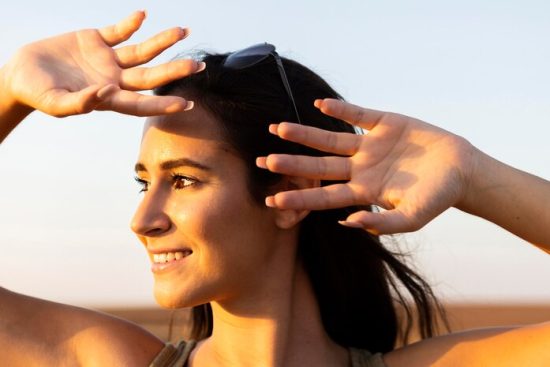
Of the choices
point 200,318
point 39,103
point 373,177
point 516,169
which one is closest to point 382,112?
point 373,177

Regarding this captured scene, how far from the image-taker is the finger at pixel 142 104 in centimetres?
405

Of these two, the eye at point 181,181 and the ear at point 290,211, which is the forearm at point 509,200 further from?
the eye at point 181,181

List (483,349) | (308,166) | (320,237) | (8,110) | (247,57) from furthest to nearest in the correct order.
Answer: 1. (320,237)
2. (247,57)
3. (483,349)
4. (8,110)
5. (308,166)

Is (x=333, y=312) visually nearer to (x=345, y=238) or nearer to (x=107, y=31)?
(x=345, y=238)

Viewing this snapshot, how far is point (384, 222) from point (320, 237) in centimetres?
123

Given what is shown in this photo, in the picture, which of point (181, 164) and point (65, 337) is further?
point (65, 337)

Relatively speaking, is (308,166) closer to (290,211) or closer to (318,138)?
(318,138)

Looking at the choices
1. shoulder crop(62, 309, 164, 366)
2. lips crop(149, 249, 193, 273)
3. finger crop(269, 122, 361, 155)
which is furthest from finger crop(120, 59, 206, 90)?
shoulder crop(62, 309, 164, 366)

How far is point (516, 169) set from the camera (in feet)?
15.2

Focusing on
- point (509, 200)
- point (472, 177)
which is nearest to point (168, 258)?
point (472, 177)

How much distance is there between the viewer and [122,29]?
4.38 m

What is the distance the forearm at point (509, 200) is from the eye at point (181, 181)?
1.13 metres

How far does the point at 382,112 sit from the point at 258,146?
74 cm

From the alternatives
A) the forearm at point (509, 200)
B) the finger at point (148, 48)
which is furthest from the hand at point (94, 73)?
the forearm at point (509, 200)
